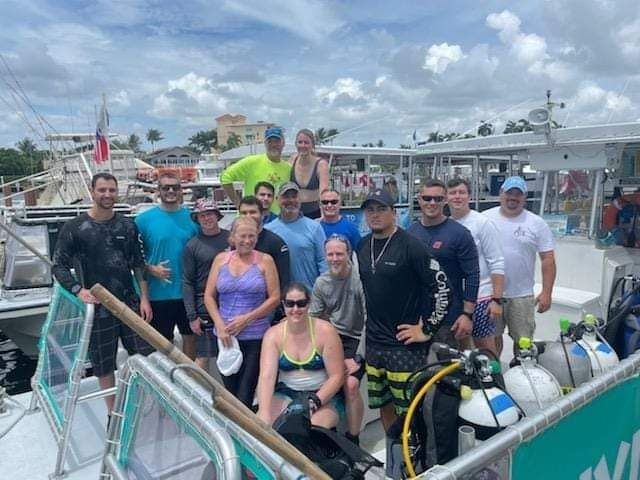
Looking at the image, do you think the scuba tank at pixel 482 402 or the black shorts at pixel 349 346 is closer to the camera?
the scuba tank at pixel 482 402

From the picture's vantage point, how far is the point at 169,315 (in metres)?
3.89

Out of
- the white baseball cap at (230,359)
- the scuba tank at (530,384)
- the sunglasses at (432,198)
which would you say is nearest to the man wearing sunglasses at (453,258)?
the sunglasses at (432,198)

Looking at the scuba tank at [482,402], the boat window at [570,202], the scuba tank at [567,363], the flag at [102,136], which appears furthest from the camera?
the flag at [102,136]

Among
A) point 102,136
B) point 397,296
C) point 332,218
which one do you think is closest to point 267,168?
point 332,218

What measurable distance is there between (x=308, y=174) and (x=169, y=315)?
1.65m

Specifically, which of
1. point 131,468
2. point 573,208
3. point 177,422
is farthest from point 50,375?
point 573,208

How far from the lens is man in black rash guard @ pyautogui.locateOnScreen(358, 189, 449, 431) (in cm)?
284

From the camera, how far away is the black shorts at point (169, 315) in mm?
3865

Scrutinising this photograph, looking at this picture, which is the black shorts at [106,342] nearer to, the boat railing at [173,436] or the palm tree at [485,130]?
the boat railing at [173,436]

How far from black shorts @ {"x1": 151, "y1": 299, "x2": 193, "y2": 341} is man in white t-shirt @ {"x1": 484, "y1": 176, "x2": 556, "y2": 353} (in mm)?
2393

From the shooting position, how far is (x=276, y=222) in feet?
12.6

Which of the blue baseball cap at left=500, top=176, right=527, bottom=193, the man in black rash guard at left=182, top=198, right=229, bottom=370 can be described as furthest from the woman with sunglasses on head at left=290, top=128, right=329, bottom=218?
the blue baseball cap at left=500, top=176, right=527, bottom=193

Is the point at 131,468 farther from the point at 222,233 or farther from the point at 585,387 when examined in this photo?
the point at 222,233

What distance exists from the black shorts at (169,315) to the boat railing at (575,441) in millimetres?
2783
